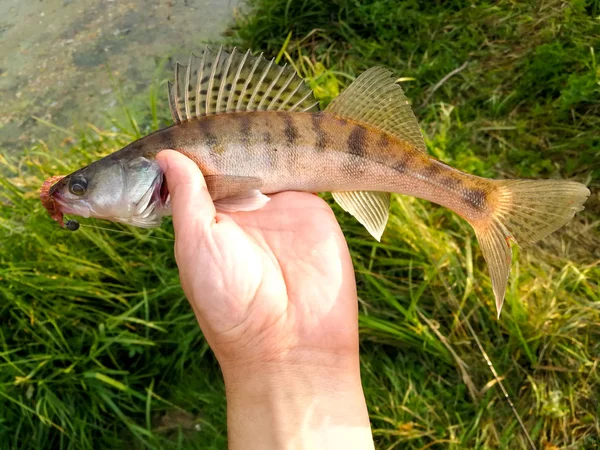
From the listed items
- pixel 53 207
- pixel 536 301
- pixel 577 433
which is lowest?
pixel 577 433

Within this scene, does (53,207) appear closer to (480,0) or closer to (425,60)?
(425,60)

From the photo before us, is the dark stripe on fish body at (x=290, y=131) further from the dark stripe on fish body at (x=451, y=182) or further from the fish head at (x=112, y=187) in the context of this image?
the dark stripe on fish body at (x=451, y=182)

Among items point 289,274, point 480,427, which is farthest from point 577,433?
point 289,274

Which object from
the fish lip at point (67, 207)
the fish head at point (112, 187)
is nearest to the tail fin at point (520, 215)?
the fish head at point (112, 187)

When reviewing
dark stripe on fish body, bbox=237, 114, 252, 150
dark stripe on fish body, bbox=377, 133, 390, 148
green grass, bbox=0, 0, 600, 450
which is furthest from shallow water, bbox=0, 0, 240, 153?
dark stripe on fish body, bbox=377, 133, 390, 148

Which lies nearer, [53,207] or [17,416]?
[53,207]

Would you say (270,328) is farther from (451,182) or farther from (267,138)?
(451,182)

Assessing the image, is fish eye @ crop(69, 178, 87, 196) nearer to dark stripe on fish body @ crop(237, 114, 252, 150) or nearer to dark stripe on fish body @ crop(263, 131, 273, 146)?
dark stripe on fish body @ crop(237, 114, 252, 150)

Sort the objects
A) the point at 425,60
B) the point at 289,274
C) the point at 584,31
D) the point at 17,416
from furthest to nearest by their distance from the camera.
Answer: the point at 425,60 → the point at 584,31 → the point at 17,416 → the point at 289,274
